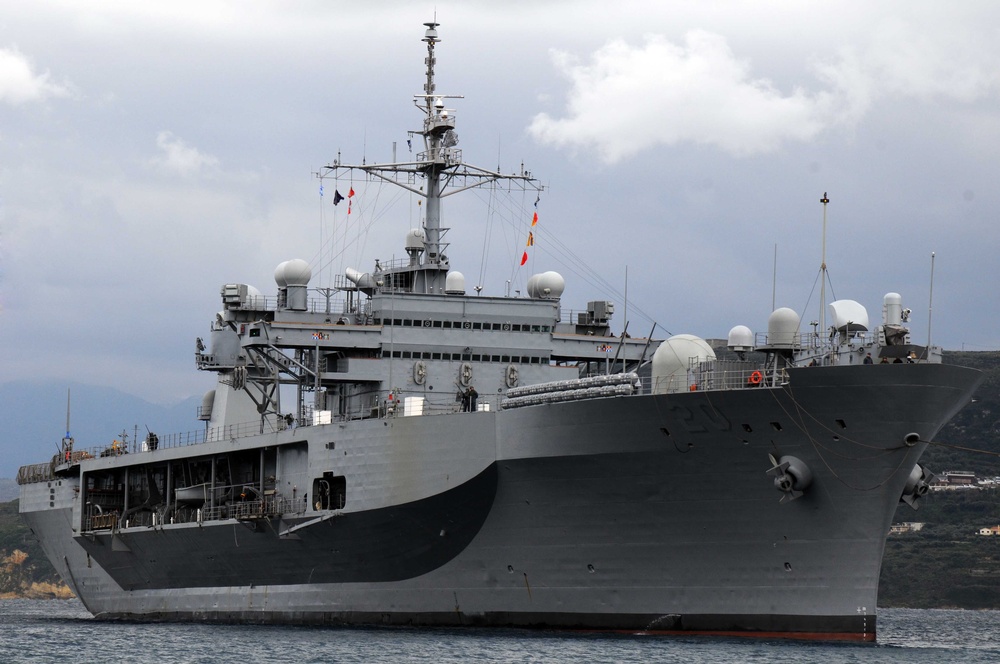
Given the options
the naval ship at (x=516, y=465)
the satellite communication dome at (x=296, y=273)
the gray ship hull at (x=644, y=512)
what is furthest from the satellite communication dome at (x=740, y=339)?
the satellite communication dome at (x=296, y=273)

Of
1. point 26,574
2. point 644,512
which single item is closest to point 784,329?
point 644,512

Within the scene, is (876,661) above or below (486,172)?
below

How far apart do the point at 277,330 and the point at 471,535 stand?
8.30 meters

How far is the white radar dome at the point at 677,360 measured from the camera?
27.0 m

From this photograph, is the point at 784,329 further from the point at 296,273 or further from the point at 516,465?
the point at 296,273

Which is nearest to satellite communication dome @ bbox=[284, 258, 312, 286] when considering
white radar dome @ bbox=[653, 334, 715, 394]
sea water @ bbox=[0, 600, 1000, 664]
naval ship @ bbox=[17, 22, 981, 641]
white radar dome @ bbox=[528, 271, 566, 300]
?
naval ship @ bbox=[17, 22, 981, 641]

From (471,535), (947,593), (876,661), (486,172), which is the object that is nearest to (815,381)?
(876,661)

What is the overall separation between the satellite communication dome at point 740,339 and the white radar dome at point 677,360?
2.30 metres

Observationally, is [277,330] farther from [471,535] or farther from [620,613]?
[620,613]

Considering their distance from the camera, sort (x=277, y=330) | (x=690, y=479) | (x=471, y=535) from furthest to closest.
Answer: (x=277, y=330), (x=471, y=535), (x=690, y=479)

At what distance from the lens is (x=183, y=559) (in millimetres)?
37219

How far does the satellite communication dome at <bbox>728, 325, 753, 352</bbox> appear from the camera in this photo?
2973 cm

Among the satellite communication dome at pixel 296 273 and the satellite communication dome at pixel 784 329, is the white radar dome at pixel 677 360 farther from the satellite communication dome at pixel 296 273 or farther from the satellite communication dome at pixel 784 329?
the satellite communication dome at pixel 296 273

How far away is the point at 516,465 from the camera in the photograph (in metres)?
28.0
